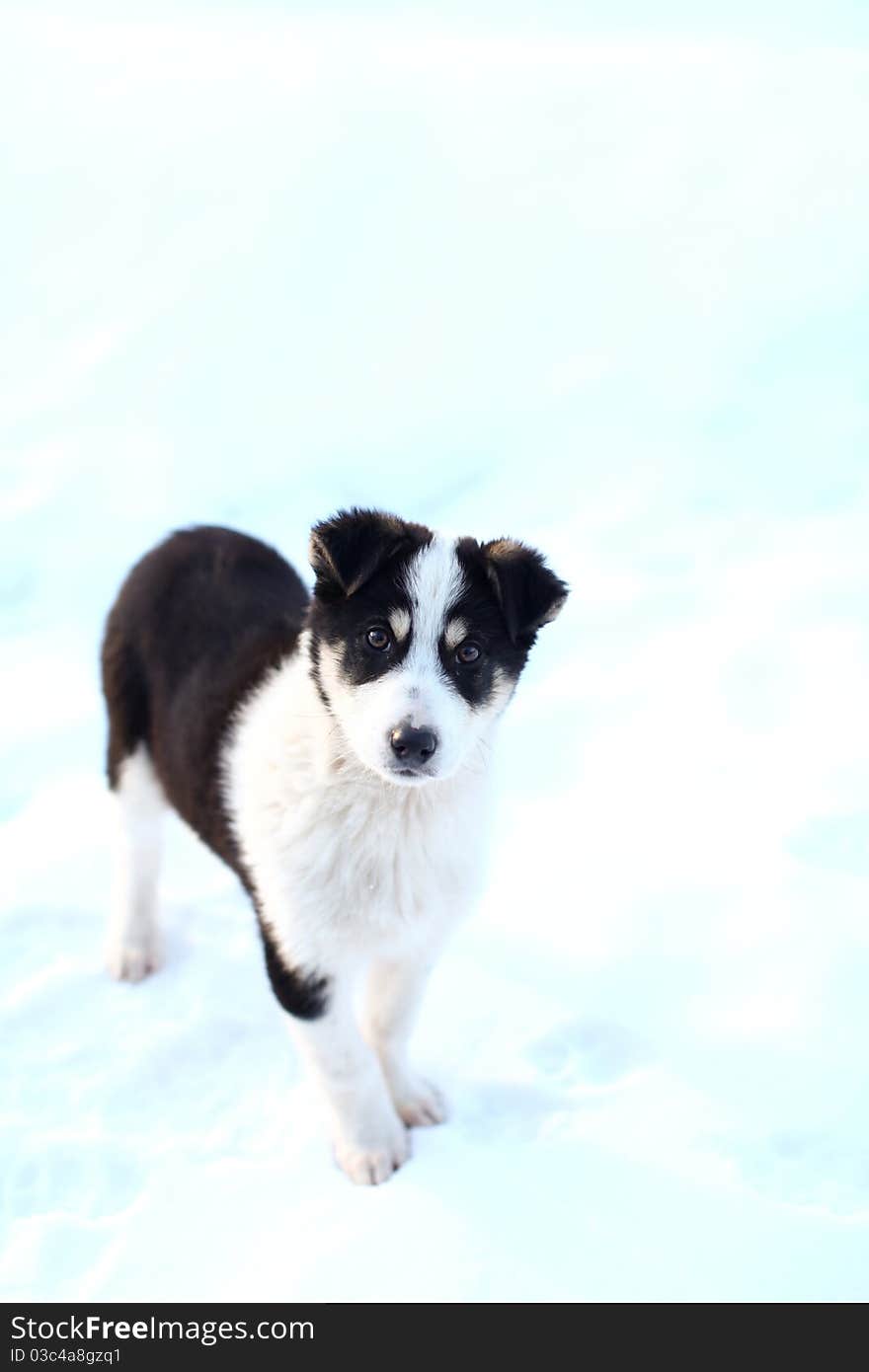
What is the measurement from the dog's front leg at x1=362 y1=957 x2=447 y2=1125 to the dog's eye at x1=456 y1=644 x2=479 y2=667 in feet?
3.58

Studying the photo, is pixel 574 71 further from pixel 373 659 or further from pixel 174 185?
pixel 373 659

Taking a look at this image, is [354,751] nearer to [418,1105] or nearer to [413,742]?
[413,742]

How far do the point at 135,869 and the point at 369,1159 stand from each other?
1.38 meters

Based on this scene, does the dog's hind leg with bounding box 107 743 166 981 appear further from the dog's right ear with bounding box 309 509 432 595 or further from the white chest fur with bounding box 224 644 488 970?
the dog's right ear with bounding box 309 509 432 595

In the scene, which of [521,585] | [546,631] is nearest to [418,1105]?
[521,585]

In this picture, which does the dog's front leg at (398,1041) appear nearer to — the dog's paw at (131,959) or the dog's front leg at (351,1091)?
the dog's front leg at (351,1091)

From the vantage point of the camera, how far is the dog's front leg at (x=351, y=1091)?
10.4ft

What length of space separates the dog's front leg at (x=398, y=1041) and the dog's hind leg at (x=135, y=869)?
37.1 inches

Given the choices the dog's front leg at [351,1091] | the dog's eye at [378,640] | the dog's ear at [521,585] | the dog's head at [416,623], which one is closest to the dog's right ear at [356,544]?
the dog's head at [416,623]

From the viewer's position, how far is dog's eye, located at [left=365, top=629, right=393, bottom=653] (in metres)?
2.87

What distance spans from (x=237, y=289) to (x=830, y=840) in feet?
18.8

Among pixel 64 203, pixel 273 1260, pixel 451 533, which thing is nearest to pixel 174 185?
pixel 64 203

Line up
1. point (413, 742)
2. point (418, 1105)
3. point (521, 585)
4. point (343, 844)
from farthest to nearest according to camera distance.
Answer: point (418, 1105), point (343, 844), point (521, 585), point (413, 742)

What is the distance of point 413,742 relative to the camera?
265 centimetres
